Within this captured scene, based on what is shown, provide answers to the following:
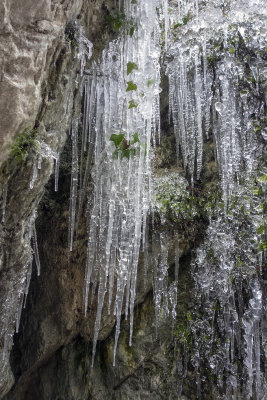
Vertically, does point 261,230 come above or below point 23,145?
below

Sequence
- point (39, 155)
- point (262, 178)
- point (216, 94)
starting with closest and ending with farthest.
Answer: point (39, 155) < point (262, 178) < point (216, 94)

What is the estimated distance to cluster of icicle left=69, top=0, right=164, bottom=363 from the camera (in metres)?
4.20

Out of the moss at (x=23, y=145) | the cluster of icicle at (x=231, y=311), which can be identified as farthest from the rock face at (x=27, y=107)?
the cluster of icicle at (x=231, y=311)

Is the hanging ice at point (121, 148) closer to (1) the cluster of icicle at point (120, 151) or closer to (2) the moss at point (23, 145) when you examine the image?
(1) the cluster of icicle at point (120, 151)

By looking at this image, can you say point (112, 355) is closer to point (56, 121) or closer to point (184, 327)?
point (184, 327)

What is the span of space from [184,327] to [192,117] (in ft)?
8.99

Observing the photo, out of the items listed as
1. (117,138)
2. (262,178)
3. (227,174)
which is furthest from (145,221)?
(262,178)

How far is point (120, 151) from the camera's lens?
4238 millimetres

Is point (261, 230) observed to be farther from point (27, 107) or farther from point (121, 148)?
point (27, 107)

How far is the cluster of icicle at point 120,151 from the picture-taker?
4.20m

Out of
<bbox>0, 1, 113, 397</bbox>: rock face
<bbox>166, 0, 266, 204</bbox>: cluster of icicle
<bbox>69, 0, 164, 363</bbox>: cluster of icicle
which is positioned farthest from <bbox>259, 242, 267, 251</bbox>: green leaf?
<bbox>0, 1, 113, 397</bbox>: rock face

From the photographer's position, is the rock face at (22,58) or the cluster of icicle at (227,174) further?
the cluster of icicle at (227,174)

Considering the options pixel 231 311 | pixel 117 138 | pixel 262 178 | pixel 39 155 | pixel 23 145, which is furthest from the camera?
pixel 262 178

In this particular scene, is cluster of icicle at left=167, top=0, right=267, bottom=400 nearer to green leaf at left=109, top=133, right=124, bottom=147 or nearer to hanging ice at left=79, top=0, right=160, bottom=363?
hanging ice at left=79, top=0, right=160, bottom=363
